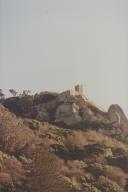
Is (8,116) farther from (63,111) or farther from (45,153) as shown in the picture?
(63,111)

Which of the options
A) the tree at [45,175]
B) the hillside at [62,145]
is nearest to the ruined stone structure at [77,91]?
the hillside at [62,145]

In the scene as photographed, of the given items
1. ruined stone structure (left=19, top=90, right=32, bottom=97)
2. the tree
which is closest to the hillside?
the tree

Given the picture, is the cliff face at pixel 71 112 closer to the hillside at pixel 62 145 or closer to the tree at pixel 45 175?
the hillside at pixel 62 145

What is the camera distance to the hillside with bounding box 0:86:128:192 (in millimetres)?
29719

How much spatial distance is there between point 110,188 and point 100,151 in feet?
32.0

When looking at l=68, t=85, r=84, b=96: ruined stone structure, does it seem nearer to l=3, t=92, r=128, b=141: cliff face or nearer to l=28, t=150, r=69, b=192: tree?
l=3, t=92, r=128, b=141: cliff face

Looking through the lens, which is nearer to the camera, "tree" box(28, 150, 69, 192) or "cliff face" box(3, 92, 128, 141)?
"tree" box(28, 150, 69, 192)

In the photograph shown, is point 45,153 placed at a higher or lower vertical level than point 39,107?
lower

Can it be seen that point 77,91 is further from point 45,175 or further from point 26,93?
point 45,175

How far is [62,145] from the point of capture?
1713 inches

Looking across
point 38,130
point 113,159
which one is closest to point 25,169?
point 113,159

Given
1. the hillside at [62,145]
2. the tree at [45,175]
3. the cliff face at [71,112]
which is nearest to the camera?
the tree at [45,175]

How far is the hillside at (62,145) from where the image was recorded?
2972 cm

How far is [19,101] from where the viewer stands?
6056 cm
